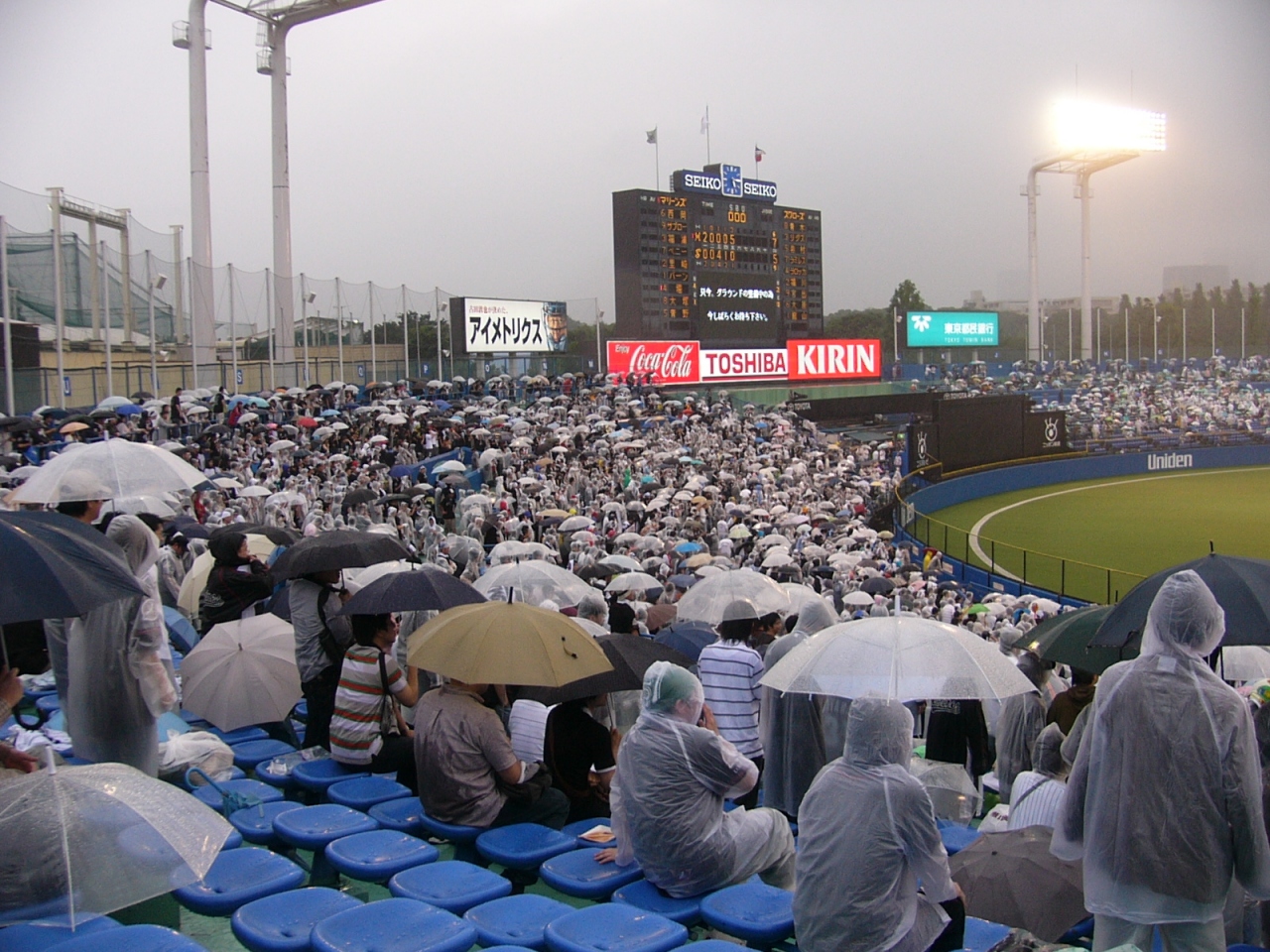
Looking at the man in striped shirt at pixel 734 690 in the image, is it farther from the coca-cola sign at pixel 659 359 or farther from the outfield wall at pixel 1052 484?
the coca-cola sign at pixel 659 359

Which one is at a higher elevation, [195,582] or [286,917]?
[195,582]

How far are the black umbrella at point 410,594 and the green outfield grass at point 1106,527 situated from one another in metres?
18.4

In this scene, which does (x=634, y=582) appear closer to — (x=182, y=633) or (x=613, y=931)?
(x=182, y=633)

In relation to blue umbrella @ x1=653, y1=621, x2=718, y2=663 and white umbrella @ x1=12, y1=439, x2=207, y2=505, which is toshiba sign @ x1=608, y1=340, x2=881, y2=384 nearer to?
blue umbrella @ x1=653, y1=621, x2=718, y2=663

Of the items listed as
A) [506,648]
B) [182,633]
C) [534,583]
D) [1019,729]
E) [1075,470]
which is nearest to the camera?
[506,648]

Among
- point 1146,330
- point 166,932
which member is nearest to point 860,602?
point 166,932

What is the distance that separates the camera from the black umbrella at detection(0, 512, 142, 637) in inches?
148

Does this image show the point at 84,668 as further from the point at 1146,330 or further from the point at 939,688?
the point at 1146,330

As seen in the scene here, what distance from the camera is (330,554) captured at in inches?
253

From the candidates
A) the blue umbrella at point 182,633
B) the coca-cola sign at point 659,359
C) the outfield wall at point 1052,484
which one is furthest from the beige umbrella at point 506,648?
the coca-cola sign at point 659,359

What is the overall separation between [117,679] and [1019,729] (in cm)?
438

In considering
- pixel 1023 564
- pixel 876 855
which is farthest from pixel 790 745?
pixel 1023 564

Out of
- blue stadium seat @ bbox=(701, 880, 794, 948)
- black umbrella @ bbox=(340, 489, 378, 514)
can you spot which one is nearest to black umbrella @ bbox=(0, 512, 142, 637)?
blue stadium seat @ bbox=(701, 880, 794, 948)

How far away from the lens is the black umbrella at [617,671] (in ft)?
17.0
